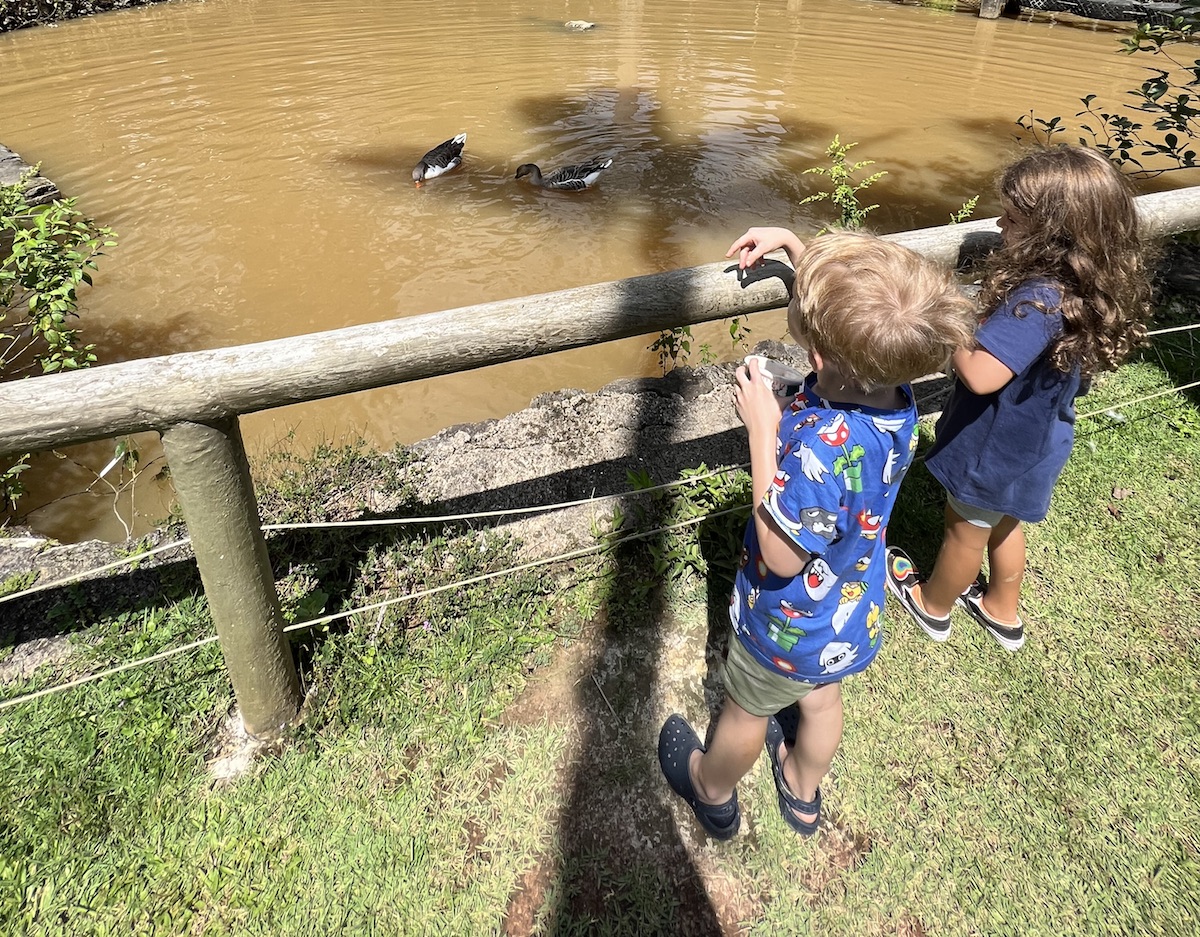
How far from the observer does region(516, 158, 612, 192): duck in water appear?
296 inches

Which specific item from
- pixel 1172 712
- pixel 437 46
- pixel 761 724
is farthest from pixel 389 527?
pixel 437 46

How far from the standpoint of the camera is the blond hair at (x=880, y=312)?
1.38 m

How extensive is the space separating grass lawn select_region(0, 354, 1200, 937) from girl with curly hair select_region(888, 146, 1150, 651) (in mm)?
725

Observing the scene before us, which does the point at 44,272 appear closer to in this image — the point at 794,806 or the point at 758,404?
the point at 758,404

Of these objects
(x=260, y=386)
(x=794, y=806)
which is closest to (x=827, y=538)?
(x=794, y=806)

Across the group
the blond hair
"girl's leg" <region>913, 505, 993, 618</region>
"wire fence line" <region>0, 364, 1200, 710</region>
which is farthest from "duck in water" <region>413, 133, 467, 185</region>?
the blond hair

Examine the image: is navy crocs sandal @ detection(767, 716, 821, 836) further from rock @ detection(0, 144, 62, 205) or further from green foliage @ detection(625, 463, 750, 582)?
rock @ detection(0, 144, 62, 205)

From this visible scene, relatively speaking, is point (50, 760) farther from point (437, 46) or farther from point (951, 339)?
point (437, 46)

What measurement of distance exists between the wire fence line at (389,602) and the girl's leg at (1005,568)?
2.74 ft

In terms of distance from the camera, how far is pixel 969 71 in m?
12.1

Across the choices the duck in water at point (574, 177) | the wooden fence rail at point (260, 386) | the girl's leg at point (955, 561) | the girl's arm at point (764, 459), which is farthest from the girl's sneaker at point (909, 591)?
the duck in water at point (574, 177)

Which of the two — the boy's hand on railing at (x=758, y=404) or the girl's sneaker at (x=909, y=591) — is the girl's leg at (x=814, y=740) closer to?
the boy's hand on railing at (x=758, y=404)

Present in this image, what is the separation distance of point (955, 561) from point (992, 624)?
37 cm

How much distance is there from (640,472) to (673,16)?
1582 centimetres
